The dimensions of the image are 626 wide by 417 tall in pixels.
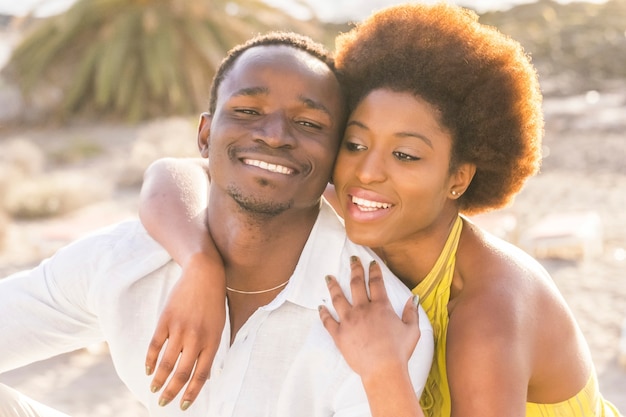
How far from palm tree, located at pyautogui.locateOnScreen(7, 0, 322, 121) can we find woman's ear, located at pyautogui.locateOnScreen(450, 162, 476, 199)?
9452 millimetres

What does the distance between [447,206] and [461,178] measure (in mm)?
112

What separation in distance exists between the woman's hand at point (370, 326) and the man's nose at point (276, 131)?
389 millimetres

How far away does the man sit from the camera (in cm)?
229

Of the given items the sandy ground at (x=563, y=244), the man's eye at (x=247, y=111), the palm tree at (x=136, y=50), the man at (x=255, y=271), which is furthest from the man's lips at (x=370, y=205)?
the palm tree at (x=136, y=50)

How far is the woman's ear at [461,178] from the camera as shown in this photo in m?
2.53

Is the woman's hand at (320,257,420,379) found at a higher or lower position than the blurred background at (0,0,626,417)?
higher

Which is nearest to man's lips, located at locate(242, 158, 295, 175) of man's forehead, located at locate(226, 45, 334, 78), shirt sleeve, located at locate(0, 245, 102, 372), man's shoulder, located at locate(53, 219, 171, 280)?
man's forehead, located at locate(226, 45, 334, 78)

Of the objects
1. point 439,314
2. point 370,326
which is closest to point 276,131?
point 370,326

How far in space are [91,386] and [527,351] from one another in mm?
2864

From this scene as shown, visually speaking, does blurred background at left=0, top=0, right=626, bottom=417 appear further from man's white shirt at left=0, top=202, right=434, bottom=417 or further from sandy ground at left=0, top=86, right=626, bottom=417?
man's white shirt at left=0, top=202, right=434, bottom=417

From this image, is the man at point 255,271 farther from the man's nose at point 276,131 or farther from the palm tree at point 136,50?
the palm tree at point 136,50

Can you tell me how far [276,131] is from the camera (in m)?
2.31

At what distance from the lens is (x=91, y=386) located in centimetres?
442

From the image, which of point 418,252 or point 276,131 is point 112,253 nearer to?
point 276,131
